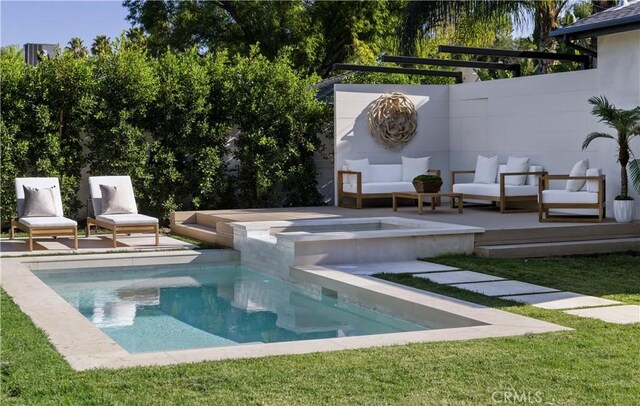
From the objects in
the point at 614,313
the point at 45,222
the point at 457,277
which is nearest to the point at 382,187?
the point at 45,222

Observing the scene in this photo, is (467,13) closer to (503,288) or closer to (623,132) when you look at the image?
(623,132)

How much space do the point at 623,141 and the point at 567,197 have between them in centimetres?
109

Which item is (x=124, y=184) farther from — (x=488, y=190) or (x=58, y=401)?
(x=58, y=401)

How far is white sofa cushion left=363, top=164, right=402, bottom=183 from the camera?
1625 cm

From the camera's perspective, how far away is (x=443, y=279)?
910 centimetres

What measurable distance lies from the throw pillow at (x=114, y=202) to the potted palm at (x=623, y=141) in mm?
6838

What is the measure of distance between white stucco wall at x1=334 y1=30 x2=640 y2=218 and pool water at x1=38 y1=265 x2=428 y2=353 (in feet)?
18.6

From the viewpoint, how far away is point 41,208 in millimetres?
12961

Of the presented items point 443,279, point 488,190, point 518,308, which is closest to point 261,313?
point 443,279

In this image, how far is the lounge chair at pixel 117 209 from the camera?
41.6 ft

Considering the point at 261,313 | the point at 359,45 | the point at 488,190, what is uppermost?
the point at 359,45

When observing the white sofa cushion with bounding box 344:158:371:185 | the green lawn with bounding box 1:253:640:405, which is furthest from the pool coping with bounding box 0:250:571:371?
the white sofa cushion with bounding box 344:158:371:185

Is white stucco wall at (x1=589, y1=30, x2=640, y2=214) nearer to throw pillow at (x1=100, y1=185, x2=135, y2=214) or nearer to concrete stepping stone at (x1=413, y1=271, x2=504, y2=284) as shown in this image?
concrete stepping stone at (x1=413, y1=271, x2=504, y2=284)

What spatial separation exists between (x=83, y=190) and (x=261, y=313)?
7711 mm
